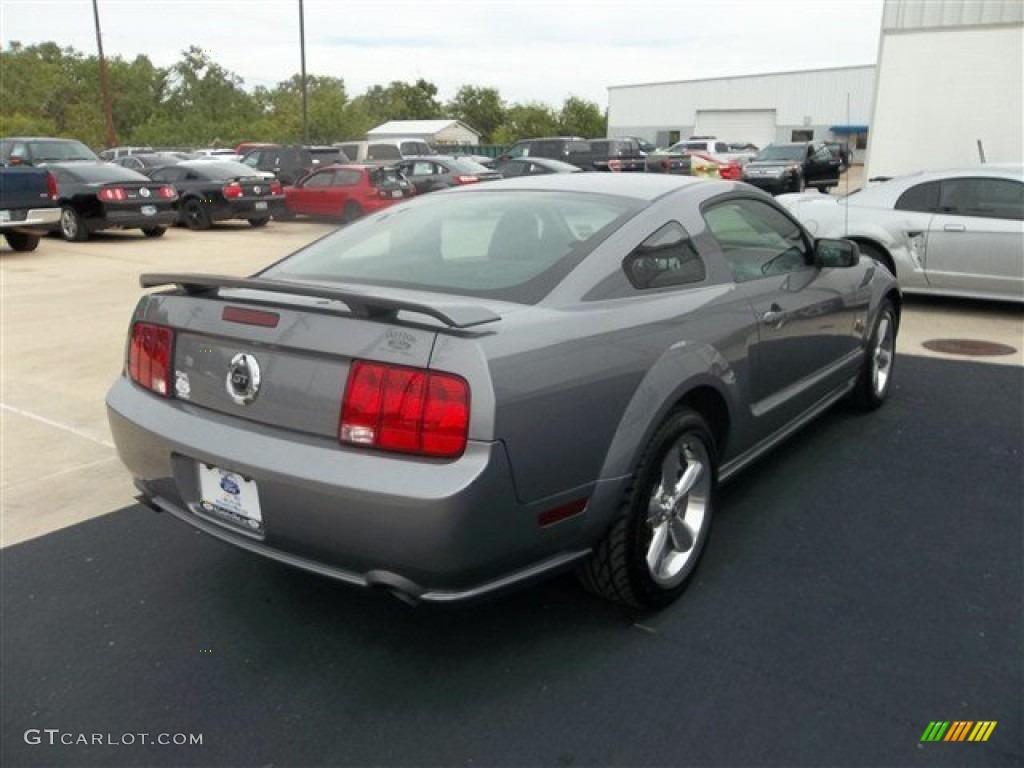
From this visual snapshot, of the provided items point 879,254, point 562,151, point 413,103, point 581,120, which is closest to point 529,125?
point 581,120

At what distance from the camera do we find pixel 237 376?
2584 millimetres

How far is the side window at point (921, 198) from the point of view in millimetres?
8266

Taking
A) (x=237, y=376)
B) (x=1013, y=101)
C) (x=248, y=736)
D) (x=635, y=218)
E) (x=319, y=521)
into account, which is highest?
(x=1013, y=101)

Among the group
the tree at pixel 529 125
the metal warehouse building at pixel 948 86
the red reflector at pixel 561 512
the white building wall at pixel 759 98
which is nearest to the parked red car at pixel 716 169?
the metal warehouse building at pixel 948 86

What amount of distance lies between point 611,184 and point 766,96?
70.1 m

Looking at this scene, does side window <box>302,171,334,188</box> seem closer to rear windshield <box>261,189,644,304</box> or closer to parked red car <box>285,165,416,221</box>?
parked red car <box>285,165,416,221</box>

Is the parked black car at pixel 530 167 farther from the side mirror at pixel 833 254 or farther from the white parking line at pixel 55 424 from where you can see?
the side mirror at pixel 833 254

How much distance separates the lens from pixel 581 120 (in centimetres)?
8875

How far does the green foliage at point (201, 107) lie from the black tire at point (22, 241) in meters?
52.5

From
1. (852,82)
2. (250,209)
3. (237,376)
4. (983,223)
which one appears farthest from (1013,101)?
(852,82)

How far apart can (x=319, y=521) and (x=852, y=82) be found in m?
71.8

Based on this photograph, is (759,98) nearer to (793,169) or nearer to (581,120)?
(581,120)

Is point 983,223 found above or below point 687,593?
above

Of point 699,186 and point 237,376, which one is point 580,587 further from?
point 699,186
